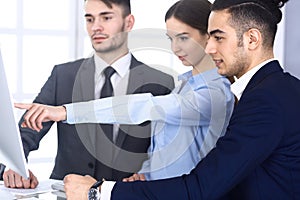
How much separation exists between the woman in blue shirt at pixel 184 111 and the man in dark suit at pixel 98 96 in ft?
0.54

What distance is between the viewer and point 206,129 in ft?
7.49

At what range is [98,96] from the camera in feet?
8.85

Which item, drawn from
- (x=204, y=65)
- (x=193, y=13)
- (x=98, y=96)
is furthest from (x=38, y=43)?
(x=204, y=65)

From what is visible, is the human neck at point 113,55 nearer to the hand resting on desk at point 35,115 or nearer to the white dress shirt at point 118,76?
the white dress shirt at point 118,76

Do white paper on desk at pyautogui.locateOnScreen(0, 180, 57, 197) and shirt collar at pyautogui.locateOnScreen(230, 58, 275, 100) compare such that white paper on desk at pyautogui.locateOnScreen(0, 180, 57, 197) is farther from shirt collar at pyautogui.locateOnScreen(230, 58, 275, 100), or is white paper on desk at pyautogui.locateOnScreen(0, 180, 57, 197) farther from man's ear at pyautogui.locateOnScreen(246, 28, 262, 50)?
man's ear at pyautogui.locateOnScreen(246, 28, 262, 50)

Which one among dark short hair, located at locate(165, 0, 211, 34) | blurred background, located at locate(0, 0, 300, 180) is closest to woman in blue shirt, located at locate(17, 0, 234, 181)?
dark short hair, located at locate(165, 0, 211, 34)

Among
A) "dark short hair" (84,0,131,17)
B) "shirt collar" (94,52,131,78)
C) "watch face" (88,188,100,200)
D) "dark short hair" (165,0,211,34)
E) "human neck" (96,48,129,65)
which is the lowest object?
"watch face" (88,188,100,200)

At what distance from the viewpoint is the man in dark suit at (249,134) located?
4.66ft

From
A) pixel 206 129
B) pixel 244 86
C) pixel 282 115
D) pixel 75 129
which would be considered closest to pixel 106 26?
pixel 75 129

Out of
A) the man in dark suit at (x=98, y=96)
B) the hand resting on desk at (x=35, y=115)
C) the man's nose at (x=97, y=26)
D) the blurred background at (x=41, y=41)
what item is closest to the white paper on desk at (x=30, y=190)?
the hand resting on desk at (x=35, y=115)

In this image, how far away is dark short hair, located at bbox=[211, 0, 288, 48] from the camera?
5.67 ft

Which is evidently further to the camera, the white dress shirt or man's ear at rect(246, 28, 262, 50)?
the white dress shirt

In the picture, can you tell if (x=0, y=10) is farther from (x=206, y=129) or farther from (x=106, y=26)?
(x=206, y=129)

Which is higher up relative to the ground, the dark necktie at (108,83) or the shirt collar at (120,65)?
the shirt collar at (120,65)
